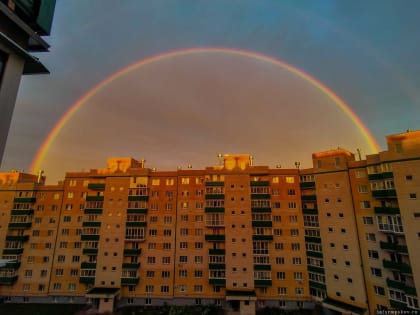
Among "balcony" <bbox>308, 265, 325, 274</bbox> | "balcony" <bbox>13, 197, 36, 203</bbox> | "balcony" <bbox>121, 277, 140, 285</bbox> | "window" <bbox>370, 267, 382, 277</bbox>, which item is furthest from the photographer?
"balcony" <bbox>13, 197, 36, 203</bbox>

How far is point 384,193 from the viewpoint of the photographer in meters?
31.2

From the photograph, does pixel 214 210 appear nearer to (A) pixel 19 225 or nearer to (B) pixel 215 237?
(B) pixel 215 237

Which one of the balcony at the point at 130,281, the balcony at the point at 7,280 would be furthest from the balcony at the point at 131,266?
the balcony at the point at 7,280

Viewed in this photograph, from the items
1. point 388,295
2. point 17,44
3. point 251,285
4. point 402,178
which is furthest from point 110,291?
point 402,178

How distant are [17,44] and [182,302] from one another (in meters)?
43.1

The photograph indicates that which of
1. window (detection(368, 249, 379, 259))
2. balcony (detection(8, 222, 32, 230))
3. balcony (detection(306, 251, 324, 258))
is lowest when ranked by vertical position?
balcony (detection(306, 251, 324, 258))

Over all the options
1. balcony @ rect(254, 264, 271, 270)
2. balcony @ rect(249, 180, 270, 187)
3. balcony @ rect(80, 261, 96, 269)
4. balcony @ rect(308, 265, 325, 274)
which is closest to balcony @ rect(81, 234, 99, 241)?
balcony @ rect(80, 261, 96, 269)

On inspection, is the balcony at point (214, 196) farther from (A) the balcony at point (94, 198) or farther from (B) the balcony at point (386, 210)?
(B) the balcony at point (386, 210)

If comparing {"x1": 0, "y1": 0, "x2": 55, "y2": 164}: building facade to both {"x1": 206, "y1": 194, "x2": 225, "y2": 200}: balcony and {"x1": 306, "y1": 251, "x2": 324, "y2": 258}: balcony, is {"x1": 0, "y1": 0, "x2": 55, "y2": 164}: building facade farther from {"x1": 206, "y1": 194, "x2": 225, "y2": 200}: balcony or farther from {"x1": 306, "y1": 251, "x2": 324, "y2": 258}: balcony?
{"x1": 306, "y1": 251, "x2": 324, "y2": 258}: balcony

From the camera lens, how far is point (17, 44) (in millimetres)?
11148

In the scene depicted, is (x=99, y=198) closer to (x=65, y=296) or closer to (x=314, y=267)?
(x=65, y=296)

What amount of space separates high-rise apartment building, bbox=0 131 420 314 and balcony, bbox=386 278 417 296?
1130mm

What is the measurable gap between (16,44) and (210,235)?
37.6 metres

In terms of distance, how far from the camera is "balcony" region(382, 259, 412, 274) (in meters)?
27.8
